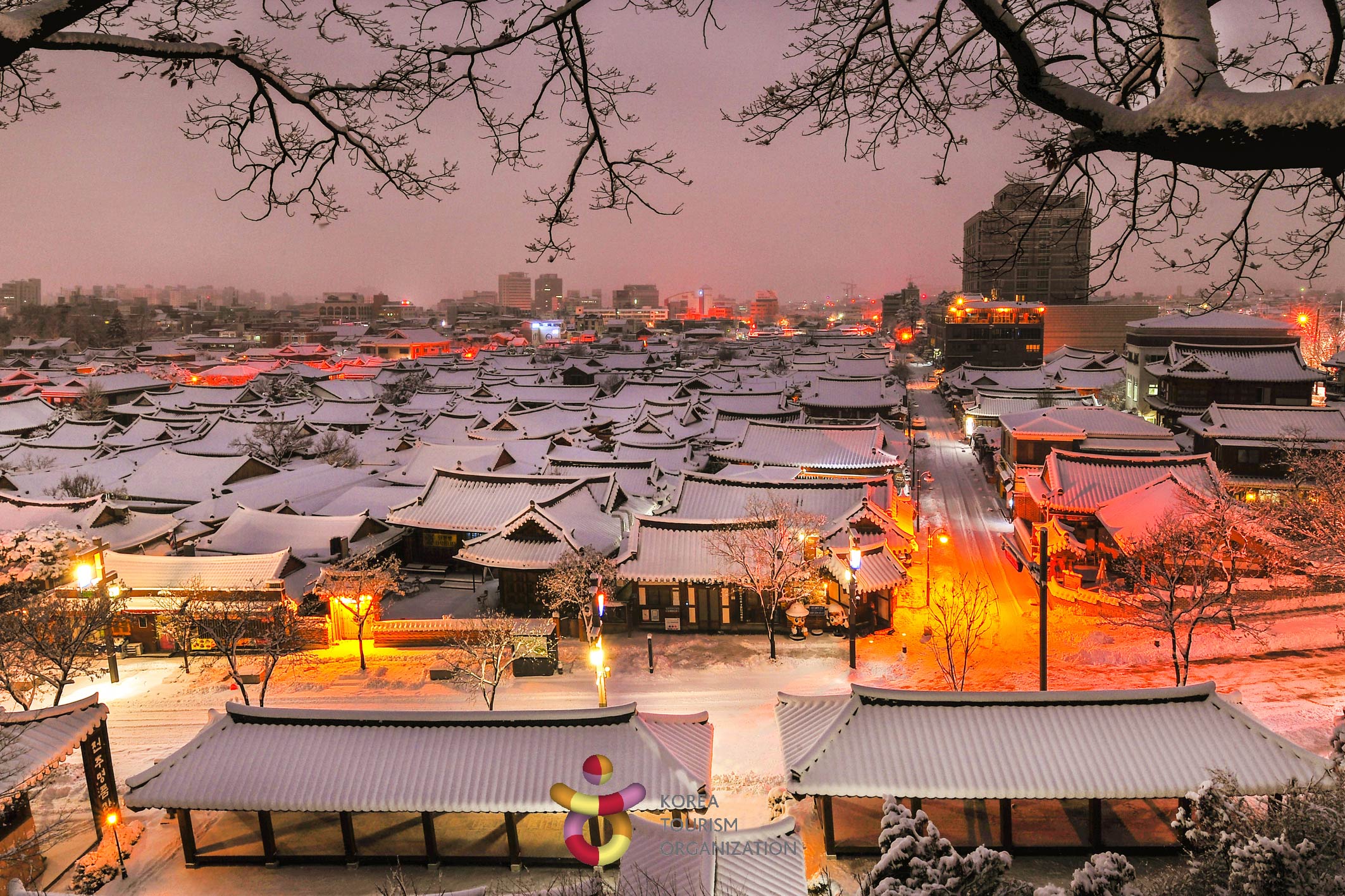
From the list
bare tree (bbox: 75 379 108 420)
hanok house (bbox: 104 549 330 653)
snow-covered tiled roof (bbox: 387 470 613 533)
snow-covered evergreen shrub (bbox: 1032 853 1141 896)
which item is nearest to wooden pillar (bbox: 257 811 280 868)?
hanok house (bbox: 104 549 330 653)

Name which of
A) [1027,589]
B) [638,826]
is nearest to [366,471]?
[1027,589]

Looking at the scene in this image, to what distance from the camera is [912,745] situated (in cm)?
1302

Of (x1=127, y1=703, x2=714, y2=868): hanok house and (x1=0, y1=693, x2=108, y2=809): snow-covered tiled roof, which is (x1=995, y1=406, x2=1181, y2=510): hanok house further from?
(x1=0, y1=693, x2=108, y2=809): snow-covered tiled roof

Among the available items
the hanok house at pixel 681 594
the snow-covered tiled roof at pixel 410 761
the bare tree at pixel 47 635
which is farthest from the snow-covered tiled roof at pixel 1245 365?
the bare tree at pixel 47 635

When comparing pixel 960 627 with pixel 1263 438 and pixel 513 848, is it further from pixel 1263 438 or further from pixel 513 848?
pixel 1263 438

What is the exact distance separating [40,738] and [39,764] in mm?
674

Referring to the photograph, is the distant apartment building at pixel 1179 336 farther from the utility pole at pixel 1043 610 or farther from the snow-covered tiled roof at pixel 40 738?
the snow-covered tiled roof at pixel 40 738

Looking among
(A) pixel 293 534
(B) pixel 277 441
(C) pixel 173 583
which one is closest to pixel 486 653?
(C) pixel 173 583

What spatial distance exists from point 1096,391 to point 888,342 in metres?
88.3

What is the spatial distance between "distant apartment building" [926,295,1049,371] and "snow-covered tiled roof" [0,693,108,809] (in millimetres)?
75484

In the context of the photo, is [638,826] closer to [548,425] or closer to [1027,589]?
[1027,589]

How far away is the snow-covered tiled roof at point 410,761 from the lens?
12477 mm

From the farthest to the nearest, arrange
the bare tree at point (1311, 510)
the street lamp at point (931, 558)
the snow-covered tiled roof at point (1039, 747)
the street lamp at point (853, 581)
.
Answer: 1. the street lamp at point (931, 558)
2. the bare tree at point (1311, 510)
3. the street lamp at point (853, 581)
4. the snow-covered tiled roof at point (1039, 747)

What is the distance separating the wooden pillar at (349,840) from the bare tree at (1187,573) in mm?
17316
